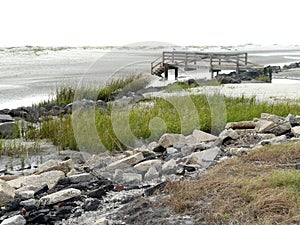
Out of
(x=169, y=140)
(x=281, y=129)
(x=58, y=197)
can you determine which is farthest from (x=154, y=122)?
(x=58, y=197)

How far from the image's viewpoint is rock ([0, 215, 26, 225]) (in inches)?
210

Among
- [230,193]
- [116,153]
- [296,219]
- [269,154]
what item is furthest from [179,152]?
[296,219]

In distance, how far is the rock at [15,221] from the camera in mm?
5328

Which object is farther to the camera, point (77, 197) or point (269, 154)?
point (269, 154)

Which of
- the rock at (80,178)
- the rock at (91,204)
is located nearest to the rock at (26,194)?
the rock at (80,178)

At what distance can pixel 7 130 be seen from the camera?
13.6 m

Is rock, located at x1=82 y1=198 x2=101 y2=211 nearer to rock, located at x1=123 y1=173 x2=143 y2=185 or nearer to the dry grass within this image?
the dry grass

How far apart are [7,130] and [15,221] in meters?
8.62

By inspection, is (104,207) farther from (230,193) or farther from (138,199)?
(230,193)

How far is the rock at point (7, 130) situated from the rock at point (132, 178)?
712cm

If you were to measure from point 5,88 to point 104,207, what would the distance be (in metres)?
23.1

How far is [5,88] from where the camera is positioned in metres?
27.3

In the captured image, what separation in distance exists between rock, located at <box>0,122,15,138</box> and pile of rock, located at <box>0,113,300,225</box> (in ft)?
13.1

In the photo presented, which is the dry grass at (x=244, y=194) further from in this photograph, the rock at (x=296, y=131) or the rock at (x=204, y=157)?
the rock at (x=296, y=131)
